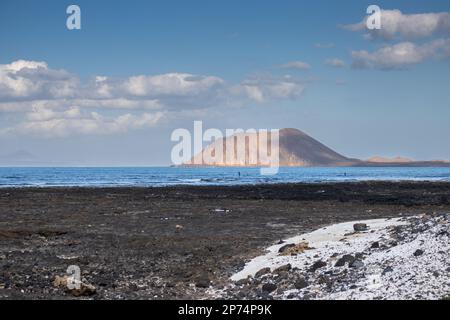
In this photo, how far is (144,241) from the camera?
72.1 ft

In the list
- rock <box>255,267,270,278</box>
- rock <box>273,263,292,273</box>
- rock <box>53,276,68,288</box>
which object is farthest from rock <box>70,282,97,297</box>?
rock <box>273,263,292,273</box>

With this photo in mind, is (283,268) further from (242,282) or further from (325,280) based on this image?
(325,280)

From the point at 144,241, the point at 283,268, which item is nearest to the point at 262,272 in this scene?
the point at 283,268

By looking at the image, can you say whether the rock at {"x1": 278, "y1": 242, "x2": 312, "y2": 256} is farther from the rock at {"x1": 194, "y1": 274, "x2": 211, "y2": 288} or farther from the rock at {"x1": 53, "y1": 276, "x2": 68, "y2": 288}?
the rock at {"x1": 53, "y1": 276, "x2": 68, "y2": 288}

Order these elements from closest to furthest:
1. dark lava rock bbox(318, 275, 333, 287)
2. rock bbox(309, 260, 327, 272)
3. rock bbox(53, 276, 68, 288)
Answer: dark lava rock bbox(318, 275, 333, 287)
rock bbox(53, 276, 68, 288)
rock bbox(309, 260, 327, 272)

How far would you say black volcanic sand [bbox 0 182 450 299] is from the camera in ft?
48.1

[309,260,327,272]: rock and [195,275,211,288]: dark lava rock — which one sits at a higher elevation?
[309,260,327,272]: rock
